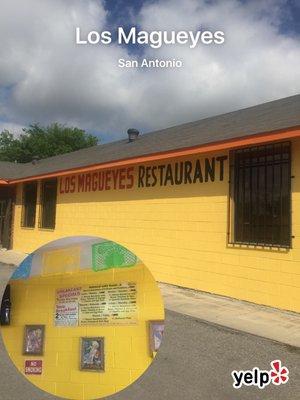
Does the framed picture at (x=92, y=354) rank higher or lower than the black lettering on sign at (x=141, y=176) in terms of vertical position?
lower

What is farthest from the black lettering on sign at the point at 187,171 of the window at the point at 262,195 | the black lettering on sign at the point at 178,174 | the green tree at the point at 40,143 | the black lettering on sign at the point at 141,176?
the green tree at the point at 40,143

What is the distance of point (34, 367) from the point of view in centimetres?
141

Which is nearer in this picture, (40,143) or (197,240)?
(197,240)

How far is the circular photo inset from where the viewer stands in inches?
53.8

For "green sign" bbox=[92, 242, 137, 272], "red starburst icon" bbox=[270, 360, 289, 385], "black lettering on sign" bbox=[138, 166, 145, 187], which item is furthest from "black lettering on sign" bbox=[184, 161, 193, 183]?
"green sign" bbox=[92, 242, 137, 272]

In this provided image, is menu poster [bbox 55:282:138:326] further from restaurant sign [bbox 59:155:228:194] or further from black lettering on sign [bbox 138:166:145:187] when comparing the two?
black lettering on sign [bbox 138:166:145:187]

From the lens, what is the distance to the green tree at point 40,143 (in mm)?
50938

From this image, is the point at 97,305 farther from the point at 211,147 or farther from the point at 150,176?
the point at 150,176

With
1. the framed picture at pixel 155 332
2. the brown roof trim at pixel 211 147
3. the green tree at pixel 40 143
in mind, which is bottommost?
the framed picture at pixel 155 332

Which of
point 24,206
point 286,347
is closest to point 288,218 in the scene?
point 286,347

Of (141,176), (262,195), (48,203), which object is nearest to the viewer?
(262,195)

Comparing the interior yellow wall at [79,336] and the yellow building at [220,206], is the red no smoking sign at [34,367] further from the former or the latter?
the yellow building at [220,206]

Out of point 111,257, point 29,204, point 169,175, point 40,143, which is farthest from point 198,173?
point 40,143

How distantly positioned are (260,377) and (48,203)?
40.6 feet
